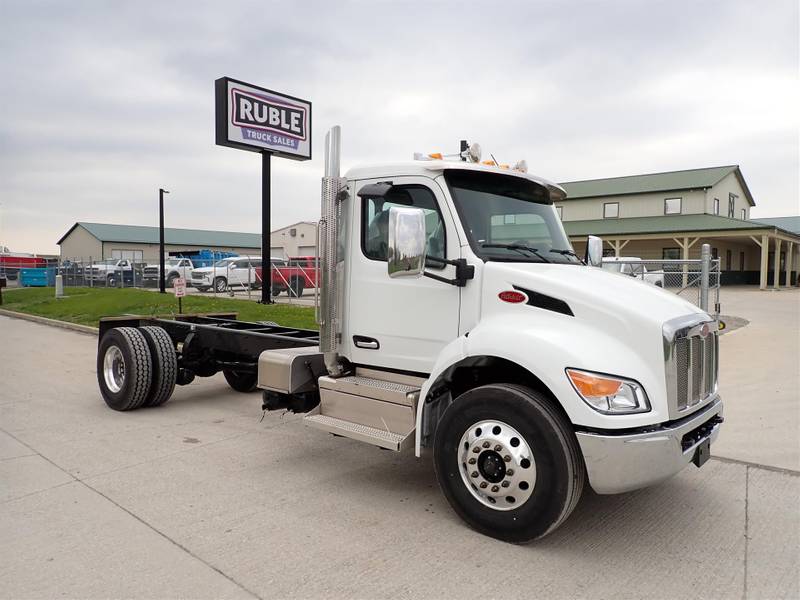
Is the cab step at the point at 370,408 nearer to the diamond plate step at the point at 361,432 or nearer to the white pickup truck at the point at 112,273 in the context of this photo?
the diamond plate step at the point at 361,432

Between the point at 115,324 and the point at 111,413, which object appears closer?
the point at 111,413

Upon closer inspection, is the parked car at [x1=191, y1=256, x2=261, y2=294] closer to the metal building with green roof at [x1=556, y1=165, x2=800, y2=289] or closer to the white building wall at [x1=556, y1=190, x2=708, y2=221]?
the metal building with green roof at [x1=556, y1=165, x2=800, y2=289]

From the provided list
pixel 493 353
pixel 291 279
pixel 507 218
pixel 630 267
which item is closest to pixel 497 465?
pixel 493 353

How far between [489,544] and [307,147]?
54.2 feet

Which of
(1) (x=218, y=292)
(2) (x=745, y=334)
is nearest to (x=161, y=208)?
(1) (x=218, y=292)

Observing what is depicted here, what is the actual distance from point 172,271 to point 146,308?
48.0ft

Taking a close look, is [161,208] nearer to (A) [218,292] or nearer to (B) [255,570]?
(A) [218,292]

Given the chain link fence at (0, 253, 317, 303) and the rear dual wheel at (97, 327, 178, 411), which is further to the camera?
the chain link fence at (0, 253, 317, 303)

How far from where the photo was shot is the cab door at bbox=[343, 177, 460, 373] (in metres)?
4.21

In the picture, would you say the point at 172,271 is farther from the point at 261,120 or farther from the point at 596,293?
the point at 596,293

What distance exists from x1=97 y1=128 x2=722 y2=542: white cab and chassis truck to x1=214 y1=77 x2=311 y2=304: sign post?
12842 millimetres

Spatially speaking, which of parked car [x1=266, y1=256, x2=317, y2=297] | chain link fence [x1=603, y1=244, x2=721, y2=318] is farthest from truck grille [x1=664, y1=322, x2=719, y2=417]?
parked car [x1=266, y1=256, x2=317, y2=297]

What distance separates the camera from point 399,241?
3729 millimetres

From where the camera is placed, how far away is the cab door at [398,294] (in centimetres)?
421
